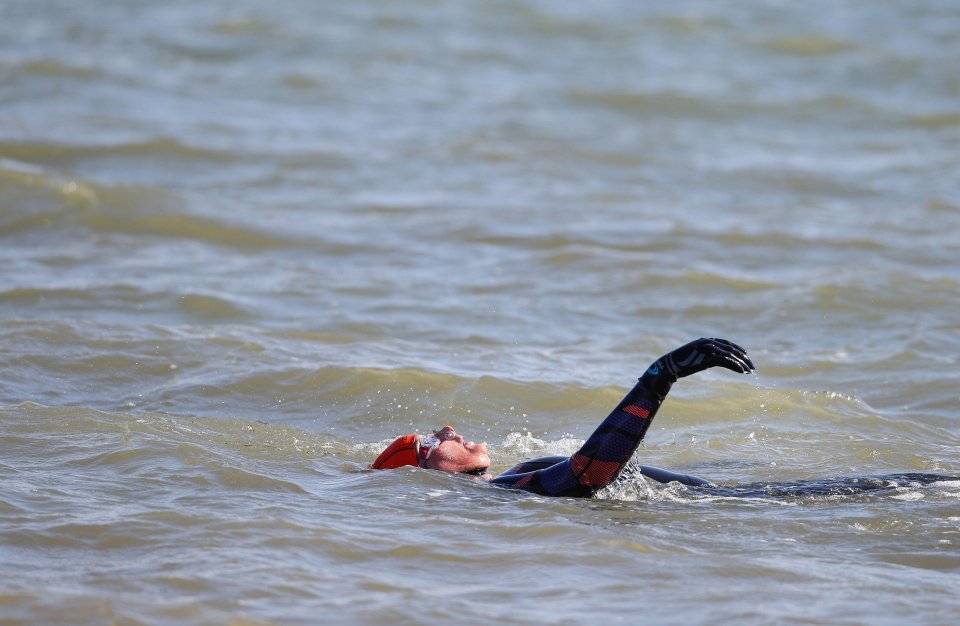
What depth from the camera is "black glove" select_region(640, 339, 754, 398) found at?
506 centimetres

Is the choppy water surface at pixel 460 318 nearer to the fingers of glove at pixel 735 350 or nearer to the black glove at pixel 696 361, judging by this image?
the black glove at pixel 696 361

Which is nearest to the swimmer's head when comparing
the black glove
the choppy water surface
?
the choppy water surface

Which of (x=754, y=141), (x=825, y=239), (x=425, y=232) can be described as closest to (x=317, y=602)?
(x=425, y=232)

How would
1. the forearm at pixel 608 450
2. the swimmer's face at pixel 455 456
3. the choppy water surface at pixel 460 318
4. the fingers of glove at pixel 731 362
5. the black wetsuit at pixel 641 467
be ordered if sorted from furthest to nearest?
the swimmer's face at pixel 455 456, the forearm at pixel 608 450, the black wetsuit at pixel 641 467, the fingers of glove at pixel 731 362, the choppy water surface at pixel 460 318

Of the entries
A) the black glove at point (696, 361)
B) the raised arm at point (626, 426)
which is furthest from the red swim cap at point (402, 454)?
the black glove at point (696, 361)

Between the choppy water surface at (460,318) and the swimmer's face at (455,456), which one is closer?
the choppy water surface at (460,318)

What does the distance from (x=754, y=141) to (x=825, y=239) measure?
17.6 feet

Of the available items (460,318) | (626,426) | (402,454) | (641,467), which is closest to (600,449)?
(626,426)

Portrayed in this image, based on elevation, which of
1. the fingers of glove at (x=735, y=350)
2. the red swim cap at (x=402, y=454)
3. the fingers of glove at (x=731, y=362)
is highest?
the fingers of glove at (x=735, y=350)

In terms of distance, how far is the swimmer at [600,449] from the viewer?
5160 millimetres

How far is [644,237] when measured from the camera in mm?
12195

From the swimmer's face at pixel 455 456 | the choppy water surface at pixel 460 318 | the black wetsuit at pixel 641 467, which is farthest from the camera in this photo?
the swimmer's face at pixel 455 456

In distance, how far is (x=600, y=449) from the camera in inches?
215

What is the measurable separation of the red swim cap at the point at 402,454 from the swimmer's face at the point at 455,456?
7 centimetres
